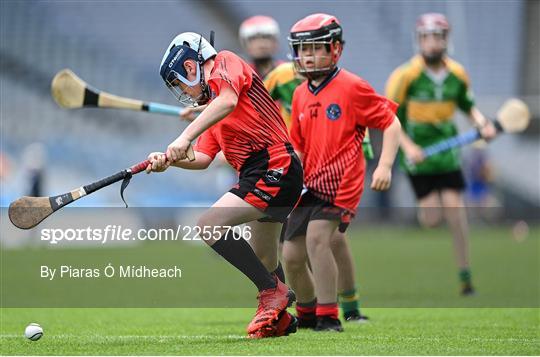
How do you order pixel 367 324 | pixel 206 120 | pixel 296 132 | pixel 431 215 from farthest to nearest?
pixel 431 215 < pixel 367 324 < pixel 296 132 < pixel 206 120

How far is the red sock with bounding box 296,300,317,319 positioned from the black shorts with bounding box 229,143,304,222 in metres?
0.92

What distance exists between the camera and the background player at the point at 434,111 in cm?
915

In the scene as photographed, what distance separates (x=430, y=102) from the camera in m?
9.37

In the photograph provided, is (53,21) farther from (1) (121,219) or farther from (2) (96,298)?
(2) (96,298)

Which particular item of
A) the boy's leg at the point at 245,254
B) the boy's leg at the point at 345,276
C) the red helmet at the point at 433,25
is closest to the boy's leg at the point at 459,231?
the red helmet at the point at 433,25

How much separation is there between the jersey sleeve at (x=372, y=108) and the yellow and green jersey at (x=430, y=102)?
9.68 feet

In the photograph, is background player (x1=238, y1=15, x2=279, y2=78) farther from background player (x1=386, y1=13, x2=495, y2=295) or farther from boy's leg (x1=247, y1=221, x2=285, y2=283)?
boy's leg (x1=247, y1=221, x2=285, y2=283)

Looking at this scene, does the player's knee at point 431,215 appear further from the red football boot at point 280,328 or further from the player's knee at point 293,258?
the red football boot at point 280,328

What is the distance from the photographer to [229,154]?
560cm

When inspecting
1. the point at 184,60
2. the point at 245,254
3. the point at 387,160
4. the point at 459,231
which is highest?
the point at 184,60

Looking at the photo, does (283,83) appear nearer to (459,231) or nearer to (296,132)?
(296,132)

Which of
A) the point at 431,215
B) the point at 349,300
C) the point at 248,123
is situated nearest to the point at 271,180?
the point at 248,123

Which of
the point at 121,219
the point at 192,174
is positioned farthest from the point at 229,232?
the point at 192,174

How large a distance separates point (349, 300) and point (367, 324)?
0.79ft
